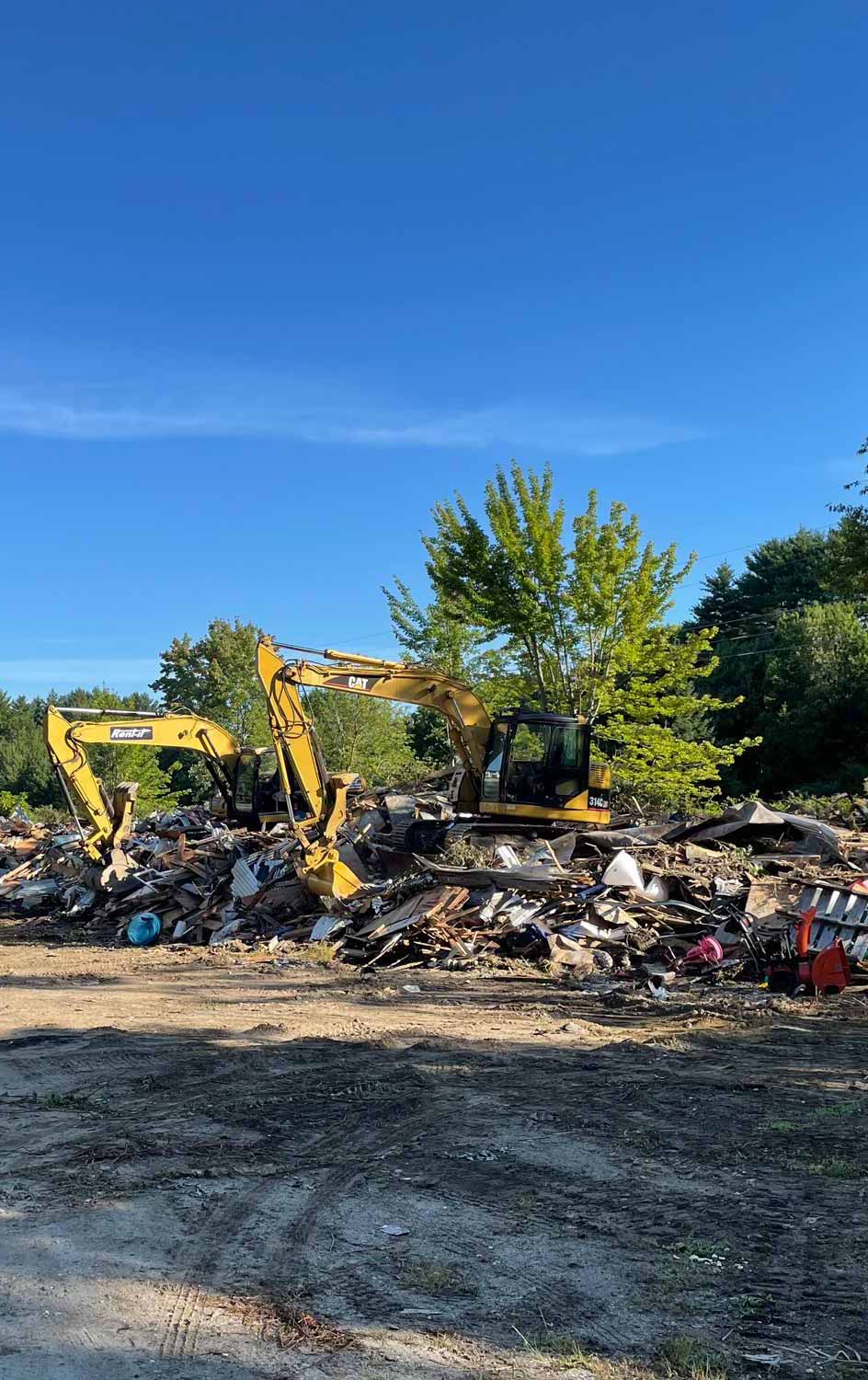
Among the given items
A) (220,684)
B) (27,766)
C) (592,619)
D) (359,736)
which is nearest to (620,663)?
(592,619)

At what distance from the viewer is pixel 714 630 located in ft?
88.8

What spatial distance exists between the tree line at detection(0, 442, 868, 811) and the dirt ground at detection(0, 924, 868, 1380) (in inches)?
501

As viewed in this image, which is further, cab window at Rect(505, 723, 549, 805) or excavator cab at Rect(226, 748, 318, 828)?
excavator cab at Rect(226, 748, 318, 828)

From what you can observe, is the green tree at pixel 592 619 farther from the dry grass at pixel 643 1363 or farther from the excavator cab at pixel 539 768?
the dry grass at pixel 643 1363

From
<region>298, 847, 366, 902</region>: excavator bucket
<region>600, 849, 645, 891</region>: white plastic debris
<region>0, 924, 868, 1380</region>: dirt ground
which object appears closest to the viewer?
<region>0, 924, 868, 1380</region>: dirt ground

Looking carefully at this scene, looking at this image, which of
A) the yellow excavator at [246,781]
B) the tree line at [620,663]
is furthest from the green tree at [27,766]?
the yellow excavator at [246,781]

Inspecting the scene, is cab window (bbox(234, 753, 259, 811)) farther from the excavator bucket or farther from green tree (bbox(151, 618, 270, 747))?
green tree (bbox(151, 618, 270, 747))

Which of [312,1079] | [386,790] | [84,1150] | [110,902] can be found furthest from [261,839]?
[84,1150]

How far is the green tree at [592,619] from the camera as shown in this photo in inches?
1009

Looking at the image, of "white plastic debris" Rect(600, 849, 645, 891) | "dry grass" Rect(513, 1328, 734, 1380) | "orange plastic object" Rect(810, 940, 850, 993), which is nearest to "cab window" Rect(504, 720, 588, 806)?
"white plastic debris" Rect(600, 849, 645, 891)

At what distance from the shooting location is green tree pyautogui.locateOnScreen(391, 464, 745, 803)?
2562 cm

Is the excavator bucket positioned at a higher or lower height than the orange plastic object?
higher

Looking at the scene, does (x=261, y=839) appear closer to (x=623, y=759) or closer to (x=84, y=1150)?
(x=623, y=759)

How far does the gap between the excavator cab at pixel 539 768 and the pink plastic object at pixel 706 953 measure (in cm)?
438
